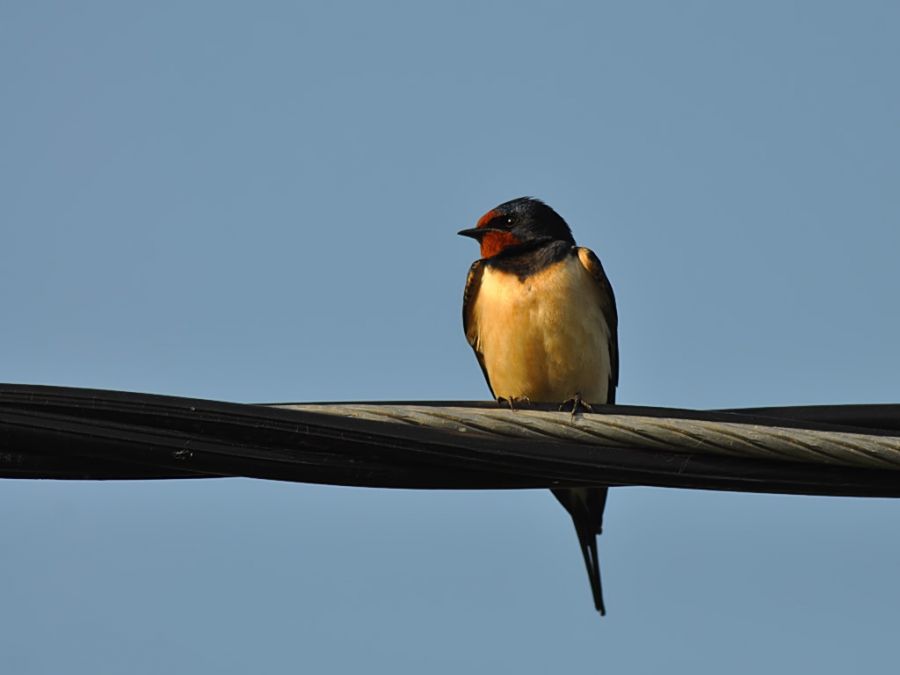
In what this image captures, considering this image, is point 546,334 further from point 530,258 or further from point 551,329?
point 530,258

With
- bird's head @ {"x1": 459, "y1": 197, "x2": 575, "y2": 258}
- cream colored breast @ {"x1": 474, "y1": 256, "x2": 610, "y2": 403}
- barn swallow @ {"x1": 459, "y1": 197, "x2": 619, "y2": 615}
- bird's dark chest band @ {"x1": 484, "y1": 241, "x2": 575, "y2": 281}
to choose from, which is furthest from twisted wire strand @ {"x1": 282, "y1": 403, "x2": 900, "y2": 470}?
bird's head @ {"x1": 459, "y1": 197, "x2": 575, "y2": 258}

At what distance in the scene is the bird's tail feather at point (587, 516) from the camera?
6.94 meters

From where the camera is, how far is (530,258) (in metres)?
7.55

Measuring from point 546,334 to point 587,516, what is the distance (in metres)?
0.90

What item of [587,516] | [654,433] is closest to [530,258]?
[587,516]

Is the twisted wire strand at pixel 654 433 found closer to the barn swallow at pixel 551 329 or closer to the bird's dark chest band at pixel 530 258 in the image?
the barn swallow at pixel 551 329

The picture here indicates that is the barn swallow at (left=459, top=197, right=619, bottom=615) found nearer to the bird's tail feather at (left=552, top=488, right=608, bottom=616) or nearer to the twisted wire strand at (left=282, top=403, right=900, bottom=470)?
the bird's tail feather at (left=552, top=488, right=608, bottom=616)

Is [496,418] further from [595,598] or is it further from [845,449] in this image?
[595,598]

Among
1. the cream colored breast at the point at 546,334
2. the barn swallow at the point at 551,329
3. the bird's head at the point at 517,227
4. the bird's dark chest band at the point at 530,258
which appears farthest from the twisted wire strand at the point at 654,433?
the bird's head at the point at 517,227

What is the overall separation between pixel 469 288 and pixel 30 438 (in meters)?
4.44

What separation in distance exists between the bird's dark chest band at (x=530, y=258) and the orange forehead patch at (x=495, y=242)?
0.70 feet

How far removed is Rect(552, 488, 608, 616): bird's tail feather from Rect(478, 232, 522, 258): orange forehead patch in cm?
151

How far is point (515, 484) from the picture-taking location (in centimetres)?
386

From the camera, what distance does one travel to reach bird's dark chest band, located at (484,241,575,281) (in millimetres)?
7434
